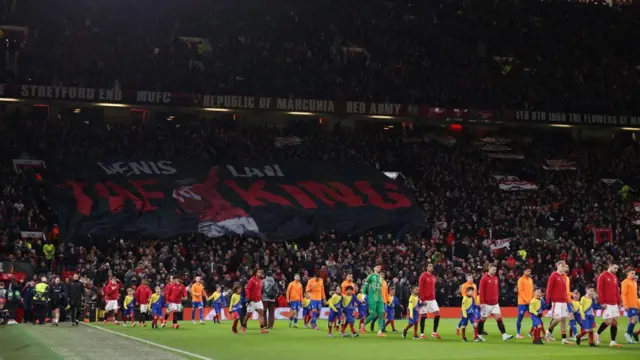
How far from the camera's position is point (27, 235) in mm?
48000

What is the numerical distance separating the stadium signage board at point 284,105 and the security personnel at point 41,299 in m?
21.2

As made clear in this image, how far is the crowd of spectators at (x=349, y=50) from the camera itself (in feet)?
201

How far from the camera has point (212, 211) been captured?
53281mm

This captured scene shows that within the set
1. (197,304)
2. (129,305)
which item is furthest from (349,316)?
(129,305)

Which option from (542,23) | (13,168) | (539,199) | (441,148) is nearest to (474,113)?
(441,148)

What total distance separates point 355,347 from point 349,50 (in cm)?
4630

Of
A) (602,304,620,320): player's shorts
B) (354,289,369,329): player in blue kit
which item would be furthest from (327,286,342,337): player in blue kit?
(602,304,620,320): player's shorts

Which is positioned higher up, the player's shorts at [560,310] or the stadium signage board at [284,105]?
the stadium signage board at [284,105]

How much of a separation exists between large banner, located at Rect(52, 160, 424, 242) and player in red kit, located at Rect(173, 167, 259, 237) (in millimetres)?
55

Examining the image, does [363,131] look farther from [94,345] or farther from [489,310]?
[94,345]

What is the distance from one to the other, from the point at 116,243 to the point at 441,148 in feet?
86.2

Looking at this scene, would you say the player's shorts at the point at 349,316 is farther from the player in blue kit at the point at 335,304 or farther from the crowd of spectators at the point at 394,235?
the crowd of spectators at the point at 394,235

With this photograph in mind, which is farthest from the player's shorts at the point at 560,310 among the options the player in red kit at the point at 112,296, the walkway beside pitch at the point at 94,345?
the player in red kit at the point at 112,296

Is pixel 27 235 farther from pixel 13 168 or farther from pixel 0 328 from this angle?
pixel 0 328
